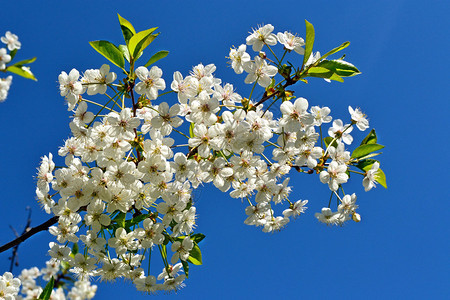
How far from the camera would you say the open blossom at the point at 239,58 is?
2312mm

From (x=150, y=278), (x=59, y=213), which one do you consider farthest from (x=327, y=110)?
(x=59, y=213)

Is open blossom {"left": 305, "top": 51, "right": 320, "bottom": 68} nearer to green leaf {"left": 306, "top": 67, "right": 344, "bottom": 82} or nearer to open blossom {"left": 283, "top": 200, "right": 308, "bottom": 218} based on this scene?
green leaf {"left": 306, "top": 67, "right": 344, "bottom": 82}

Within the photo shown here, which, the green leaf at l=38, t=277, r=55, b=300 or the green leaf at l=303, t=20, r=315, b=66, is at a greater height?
the green leaf at l=303, t=20, r=315, b=66

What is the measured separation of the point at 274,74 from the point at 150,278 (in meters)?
1.57

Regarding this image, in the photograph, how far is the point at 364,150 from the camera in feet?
8.07

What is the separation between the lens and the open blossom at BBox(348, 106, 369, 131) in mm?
2570

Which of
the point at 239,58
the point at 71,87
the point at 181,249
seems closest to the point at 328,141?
the point at 239,58

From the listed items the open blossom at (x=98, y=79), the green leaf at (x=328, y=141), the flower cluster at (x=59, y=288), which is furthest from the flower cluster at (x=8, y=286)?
the green leaf at (x=328, y=141)

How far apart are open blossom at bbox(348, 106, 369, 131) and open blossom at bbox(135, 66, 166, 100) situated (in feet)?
4.26

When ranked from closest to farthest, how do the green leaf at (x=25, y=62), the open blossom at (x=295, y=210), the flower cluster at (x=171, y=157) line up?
the green leaf at (x=25, y=62)
the flower cluster at (x=171, y=157)
the open blossom at (x=295, y=210)

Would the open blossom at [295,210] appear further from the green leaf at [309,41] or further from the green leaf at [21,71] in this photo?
the green leaf at [21,71]

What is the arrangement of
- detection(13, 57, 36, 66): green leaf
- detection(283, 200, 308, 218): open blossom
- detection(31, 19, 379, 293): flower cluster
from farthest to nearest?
detection(283, 200, 308, 218): open blossom
detection(31, 19, 379, 293): flower cluster
detection(13, 57, 36, 66): green leaf

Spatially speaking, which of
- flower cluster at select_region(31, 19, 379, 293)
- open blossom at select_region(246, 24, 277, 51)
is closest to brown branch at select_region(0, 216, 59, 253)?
flower cluster at select_region(31, 19, 379, 293)

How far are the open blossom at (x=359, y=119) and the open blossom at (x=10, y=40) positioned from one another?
6.61ft
